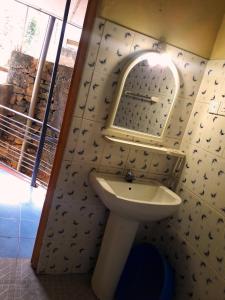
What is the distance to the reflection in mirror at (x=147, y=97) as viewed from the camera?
1524mm

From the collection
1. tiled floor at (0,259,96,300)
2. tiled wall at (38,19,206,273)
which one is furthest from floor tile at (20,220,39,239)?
tiled wall at (38,19,206,273)

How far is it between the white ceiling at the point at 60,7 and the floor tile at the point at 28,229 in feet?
6.56

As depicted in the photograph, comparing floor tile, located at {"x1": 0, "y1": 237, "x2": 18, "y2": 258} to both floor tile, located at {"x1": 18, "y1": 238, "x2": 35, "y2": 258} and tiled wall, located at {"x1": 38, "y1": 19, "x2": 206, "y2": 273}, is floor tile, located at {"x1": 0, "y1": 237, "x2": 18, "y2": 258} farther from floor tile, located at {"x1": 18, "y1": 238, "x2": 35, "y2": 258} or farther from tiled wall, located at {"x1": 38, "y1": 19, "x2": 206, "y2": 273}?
tiled wall, located at {"x1": 38, "y1": 19, "x2": 206, "y2": 273}

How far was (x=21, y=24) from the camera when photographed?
408 centimetres

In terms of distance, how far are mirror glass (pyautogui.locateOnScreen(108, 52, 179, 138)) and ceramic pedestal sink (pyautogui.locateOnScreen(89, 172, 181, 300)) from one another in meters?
0.34

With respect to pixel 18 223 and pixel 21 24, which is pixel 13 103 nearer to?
pixel 21 24

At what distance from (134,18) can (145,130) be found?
0.66 meters

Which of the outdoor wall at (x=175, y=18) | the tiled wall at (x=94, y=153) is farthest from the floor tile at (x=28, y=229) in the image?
the outdoor wall at (x=175, y=18)

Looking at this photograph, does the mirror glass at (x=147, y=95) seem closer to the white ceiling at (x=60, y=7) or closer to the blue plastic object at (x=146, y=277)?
the blue plastic object at (x=146, y=277)

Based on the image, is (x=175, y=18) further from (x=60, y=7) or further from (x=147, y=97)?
(x=60, y=7)

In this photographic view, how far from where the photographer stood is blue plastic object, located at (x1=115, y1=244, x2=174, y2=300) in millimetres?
1515

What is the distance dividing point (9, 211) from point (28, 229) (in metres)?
0.28

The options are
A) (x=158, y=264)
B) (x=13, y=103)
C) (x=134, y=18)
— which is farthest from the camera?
(x=13, y=103)

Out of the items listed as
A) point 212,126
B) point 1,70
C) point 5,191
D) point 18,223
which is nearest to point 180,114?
point 212,126
